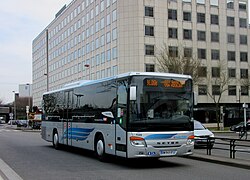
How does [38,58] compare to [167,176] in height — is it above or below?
above

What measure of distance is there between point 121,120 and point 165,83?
1.90 m

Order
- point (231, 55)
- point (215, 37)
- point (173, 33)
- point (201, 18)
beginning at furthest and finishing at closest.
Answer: point (231, 55) < point (215, 37) < point (201, 18) < point (173, 33)

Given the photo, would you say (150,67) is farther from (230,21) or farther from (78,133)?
(78,133)

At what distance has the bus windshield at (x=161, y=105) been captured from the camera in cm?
1193

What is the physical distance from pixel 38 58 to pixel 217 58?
6381 cm

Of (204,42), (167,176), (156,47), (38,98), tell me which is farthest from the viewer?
(38,98)

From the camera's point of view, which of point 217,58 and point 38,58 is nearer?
point 217,58

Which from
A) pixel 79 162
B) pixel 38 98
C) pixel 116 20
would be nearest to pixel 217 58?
pixel 116 20

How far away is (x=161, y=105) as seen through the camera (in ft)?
40.1

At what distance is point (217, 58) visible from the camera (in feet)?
216

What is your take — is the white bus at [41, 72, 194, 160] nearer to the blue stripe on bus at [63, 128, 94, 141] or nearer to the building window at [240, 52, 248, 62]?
the blue stripe on bus at [63, 128, 94, 141]

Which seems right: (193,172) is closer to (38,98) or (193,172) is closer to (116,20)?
(116,20)

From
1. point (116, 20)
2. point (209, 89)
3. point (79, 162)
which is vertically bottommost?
point (79, 162)

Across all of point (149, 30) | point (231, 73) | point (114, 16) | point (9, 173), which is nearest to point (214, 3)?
point (231, 73)
